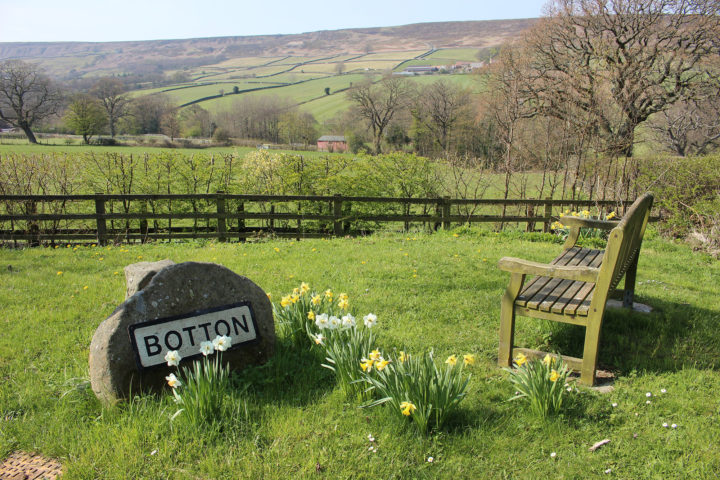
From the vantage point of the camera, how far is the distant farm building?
4553 cm

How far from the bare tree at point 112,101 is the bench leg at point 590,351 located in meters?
67.9

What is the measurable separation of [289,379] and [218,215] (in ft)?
22.8

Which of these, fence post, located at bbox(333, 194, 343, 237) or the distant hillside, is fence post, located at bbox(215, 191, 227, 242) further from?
the distant hillside

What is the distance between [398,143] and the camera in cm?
4922

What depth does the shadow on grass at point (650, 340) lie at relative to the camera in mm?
3652

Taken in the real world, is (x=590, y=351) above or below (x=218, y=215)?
above

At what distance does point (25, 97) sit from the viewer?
55.6 m

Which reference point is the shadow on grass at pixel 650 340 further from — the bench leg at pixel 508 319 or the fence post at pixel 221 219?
the fence post at pixel 221 219

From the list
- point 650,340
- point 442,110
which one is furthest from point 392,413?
point 442,110

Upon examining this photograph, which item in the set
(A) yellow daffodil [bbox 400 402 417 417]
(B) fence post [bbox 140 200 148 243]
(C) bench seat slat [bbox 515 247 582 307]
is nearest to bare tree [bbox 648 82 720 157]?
(C) bench seat slat [bbox 515 247 582 307]

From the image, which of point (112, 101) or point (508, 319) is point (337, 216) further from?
point (112, 101)

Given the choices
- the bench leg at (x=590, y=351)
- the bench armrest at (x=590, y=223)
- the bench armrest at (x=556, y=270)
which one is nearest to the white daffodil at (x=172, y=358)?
the bench armrest at (x=556, y=270)

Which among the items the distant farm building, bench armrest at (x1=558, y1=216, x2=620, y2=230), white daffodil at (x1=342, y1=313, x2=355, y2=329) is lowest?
the distant farm building

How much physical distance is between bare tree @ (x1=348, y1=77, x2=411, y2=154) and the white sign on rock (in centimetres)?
4697
